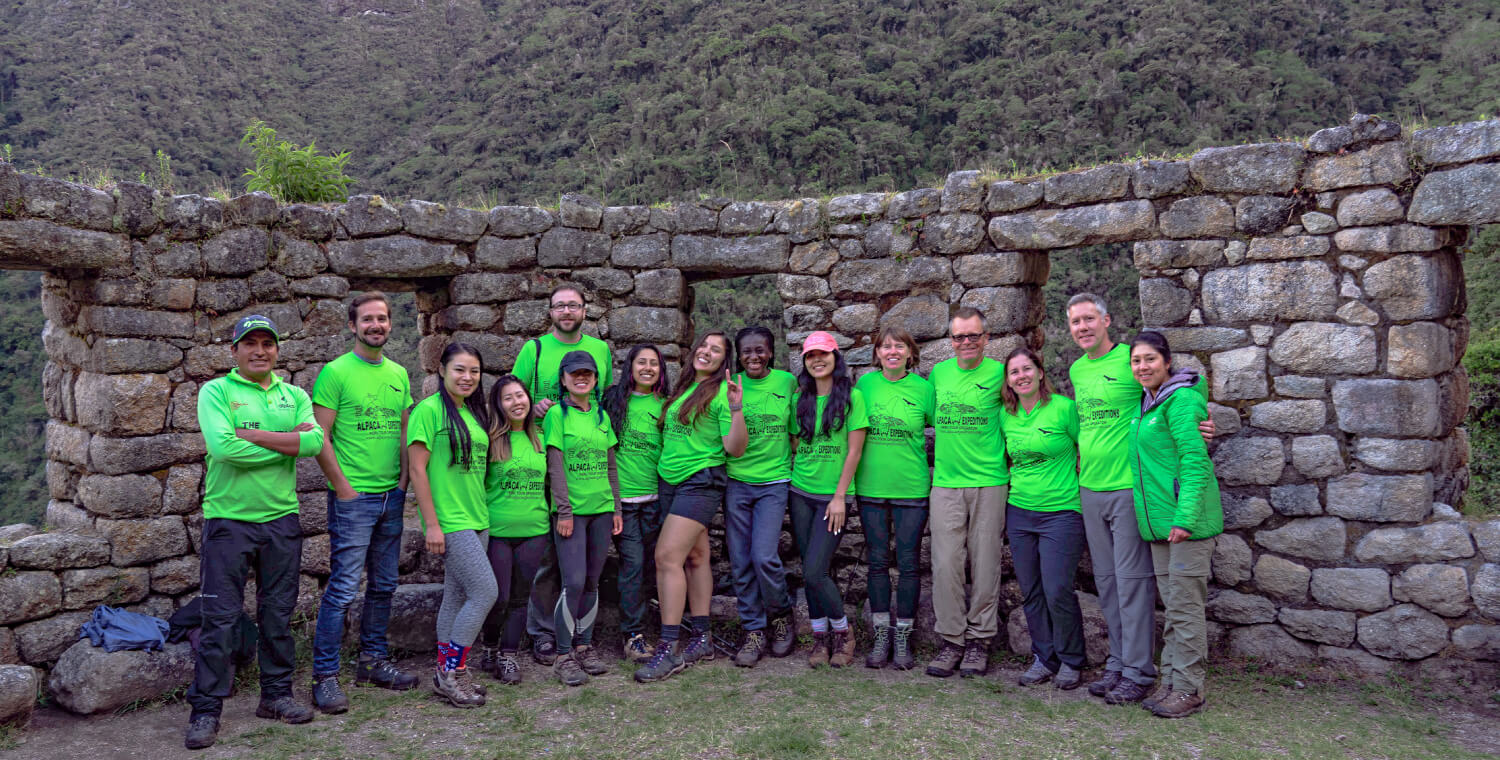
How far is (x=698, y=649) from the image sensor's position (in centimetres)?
471

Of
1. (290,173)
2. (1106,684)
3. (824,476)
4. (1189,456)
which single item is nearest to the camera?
(1189,456)

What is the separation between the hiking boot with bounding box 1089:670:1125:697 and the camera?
4168 mm

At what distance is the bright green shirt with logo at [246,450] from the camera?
3.64 m

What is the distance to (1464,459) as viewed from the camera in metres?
4.86

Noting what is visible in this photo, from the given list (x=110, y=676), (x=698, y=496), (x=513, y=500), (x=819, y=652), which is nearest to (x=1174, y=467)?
(x=819, y=652)

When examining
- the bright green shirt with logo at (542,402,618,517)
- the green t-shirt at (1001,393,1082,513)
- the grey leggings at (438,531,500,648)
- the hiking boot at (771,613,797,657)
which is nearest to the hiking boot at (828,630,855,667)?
the hiking boot at (771,613,797,657)

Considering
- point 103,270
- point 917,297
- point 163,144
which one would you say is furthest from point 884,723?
point 163,144

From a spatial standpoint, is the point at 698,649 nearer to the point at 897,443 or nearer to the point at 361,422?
the point at 897,443

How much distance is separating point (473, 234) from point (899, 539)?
3.25 m

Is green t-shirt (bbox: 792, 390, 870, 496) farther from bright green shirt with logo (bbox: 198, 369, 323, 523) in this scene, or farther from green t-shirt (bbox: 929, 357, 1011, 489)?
bright green shirt with logo (bbox: 198, 369, 323, 523)

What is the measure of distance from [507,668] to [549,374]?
5.05ft

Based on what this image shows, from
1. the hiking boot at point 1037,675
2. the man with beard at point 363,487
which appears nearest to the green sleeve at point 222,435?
the man with beard at point 363,487

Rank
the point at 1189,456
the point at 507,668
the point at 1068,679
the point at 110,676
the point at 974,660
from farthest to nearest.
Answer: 1. the point at 974,660
2. the point at 507,668
3. the point at 1068,679
4. the point at 110,676
5. the point at 1189,456

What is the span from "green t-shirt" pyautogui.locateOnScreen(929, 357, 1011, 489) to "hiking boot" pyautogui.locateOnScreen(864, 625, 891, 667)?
0.84m
